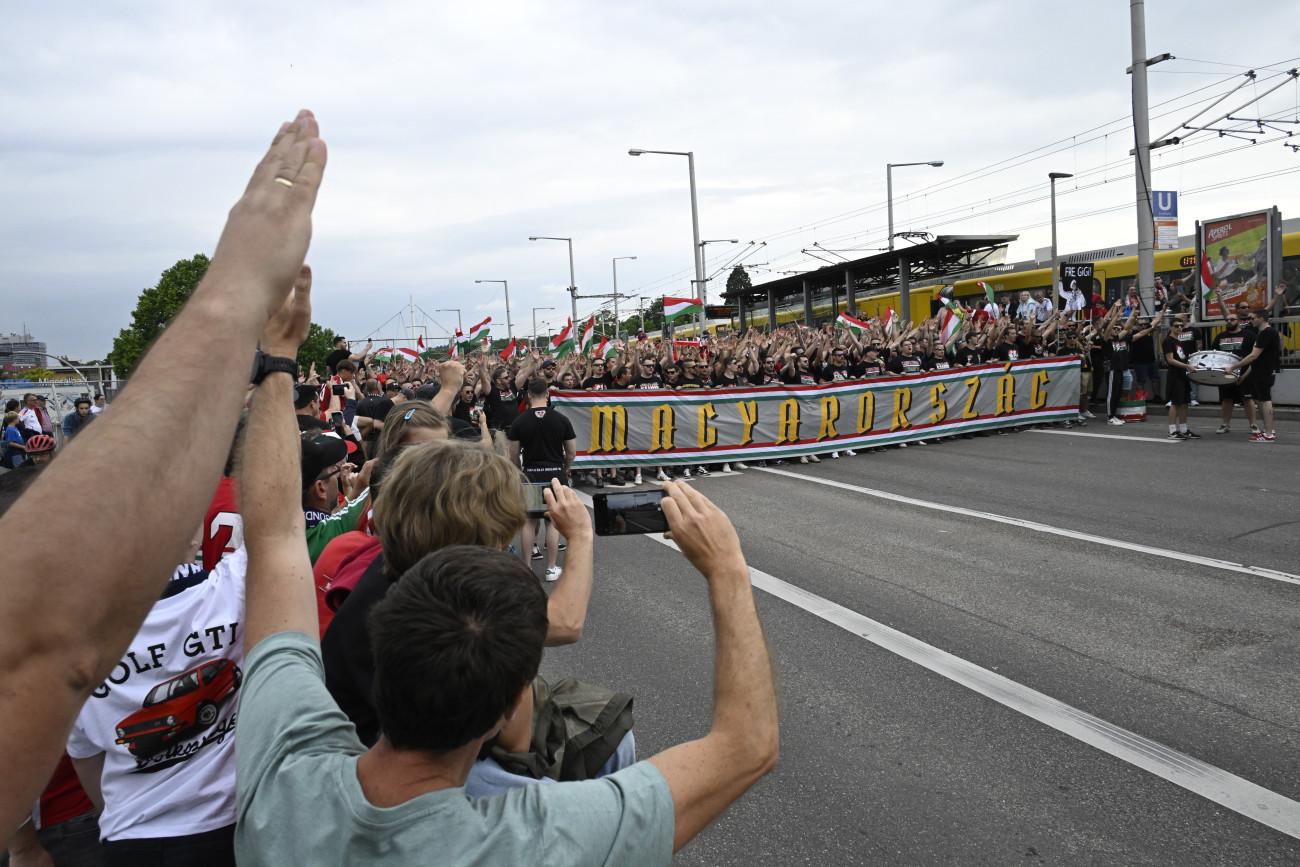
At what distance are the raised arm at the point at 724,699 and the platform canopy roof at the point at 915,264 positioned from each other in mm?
26654

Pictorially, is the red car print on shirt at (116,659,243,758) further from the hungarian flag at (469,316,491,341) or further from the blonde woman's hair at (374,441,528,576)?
the hungarian flag at (469,316,491,341)

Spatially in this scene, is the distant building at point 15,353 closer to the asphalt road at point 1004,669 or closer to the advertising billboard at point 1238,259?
the asphalt road at point 1004,669

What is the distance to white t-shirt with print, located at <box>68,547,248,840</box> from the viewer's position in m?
1.91

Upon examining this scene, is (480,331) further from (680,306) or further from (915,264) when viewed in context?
(915,264)

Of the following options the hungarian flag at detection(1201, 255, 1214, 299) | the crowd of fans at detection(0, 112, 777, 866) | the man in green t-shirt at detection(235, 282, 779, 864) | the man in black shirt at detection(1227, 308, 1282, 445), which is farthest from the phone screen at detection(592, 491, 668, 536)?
the hungarian flag at detection(1201, 255, 1214, 299)

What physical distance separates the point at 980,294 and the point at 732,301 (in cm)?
2729

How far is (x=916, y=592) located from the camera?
6.50m

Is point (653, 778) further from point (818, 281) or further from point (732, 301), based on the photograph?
point (732, 301)

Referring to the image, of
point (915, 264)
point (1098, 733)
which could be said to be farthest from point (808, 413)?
point (915, 264)

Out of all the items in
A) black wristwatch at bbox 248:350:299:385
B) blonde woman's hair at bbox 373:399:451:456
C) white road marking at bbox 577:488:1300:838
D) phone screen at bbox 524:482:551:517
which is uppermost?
black wristwatch at bbox 248:350:299:385

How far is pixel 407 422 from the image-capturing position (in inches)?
153

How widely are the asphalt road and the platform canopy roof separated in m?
18.6

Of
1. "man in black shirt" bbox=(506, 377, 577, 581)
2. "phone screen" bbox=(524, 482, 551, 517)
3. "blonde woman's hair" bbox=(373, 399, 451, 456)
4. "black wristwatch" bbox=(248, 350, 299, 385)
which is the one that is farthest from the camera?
"man in black shirt" bbox=(506, 377, 577, 581)

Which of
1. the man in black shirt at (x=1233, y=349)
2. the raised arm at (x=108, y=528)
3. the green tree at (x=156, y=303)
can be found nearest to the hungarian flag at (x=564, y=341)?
the man in black shirt at (x=1233, y=349)
